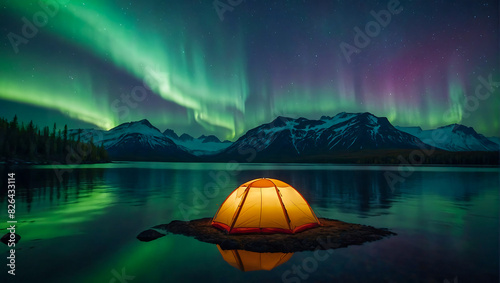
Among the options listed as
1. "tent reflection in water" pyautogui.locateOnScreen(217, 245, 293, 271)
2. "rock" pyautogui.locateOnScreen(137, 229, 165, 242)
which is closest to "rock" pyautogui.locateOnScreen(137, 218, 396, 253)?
"rock" pyautogui.locateOnScreen(137, 229, 165, 242)

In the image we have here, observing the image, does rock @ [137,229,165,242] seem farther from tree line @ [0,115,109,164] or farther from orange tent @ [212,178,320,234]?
tree line @ [0,115,109,164]

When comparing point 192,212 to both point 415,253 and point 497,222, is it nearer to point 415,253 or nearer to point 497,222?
point 415,253

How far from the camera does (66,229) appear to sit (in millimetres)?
17672

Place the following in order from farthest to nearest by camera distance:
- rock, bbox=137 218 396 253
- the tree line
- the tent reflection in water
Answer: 1. the tree line
2. rock, bbox=137 218 396 253
3. the tent reflection in water

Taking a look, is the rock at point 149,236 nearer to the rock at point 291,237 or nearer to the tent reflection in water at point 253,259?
the rock at point 291,237

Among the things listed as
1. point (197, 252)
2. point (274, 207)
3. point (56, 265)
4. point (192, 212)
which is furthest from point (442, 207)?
point (56, 265)

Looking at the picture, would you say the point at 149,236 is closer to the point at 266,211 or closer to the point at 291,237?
the point at 266,211

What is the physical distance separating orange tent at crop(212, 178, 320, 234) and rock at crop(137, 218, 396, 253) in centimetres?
45

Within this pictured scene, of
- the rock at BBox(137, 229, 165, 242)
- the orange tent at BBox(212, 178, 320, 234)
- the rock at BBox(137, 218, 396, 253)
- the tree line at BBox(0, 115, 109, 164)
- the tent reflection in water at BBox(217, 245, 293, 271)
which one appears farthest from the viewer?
the tree line at BBox(0, 115, 109, 164)

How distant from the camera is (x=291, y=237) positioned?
14.5 meters

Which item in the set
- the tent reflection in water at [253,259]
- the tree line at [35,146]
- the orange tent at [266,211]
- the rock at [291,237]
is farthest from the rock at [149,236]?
Answer: the tree line at [35,146]

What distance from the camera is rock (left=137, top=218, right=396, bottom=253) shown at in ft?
43.3

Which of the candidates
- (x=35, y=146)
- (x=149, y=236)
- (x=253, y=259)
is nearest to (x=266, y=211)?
(x=253, y=259)

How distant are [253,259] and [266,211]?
4.05 metres
